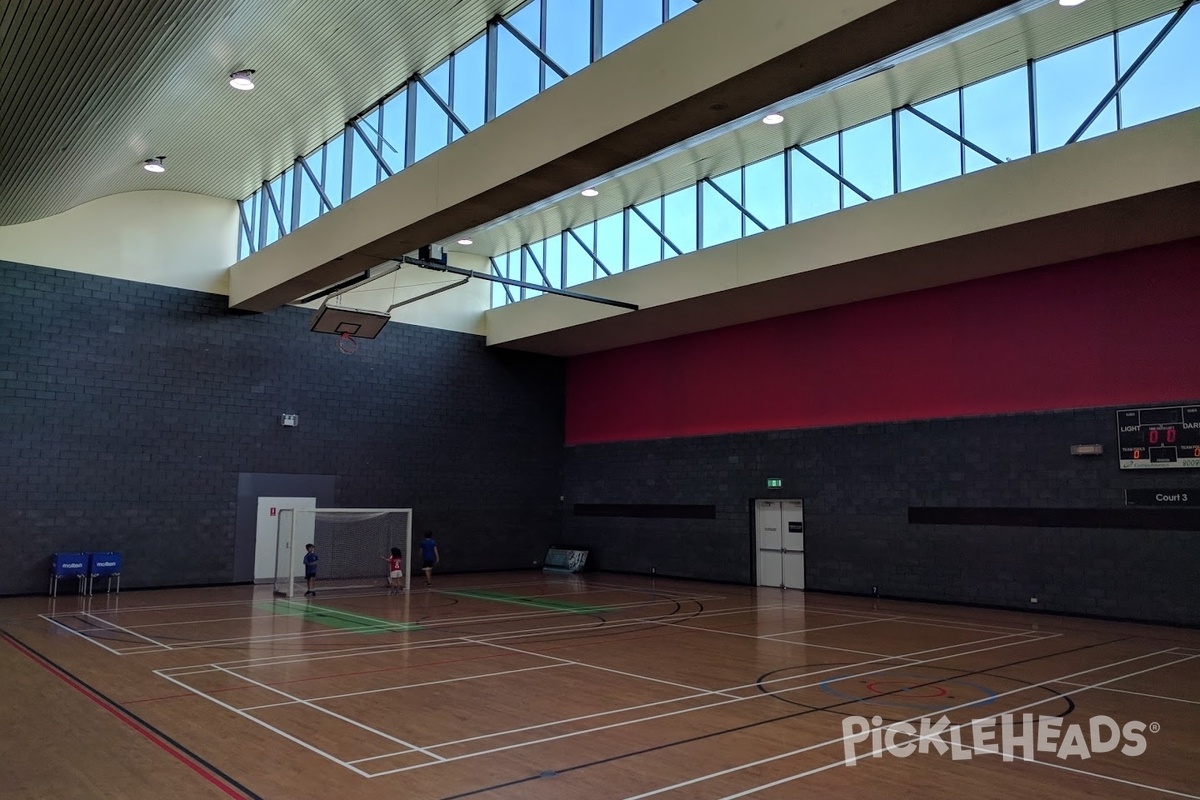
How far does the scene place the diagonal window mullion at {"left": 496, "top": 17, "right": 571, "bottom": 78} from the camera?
13.2m

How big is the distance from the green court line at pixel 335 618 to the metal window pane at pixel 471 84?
821cm

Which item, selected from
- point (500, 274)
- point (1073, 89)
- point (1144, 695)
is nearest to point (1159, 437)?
point (1073, 89)

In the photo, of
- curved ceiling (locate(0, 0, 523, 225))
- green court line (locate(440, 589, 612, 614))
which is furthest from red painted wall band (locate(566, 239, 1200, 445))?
curved ceiling (locate(0, 0, 523, 225))

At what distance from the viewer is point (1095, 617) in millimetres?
15227

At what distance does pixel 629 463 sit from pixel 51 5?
17.7 meters

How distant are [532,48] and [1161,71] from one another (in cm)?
964

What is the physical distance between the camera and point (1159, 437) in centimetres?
1455

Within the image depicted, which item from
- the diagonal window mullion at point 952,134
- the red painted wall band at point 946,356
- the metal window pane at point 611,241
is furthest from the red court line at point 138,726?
the red painted wall band at point 946,356

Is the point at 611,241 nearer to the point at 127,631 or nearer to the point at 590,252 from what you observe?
the point at 590,252

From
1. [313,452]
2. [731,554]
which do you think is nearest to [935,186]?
[731,554]

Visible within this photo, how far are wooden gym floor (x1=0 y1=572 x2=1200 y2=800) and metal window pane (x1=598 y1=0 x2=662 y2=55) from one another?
7832 mm

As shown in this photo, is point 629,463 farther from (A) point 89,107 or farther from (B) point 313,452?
(A) point 89,107

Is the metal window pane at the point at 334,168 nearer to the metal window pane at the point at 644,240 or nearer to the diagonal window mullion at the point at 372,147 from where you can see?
the diagonal window mullion at the point at 372,147

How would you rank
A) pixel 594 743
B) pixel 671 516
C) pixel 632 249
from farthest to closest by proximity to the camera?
pixel 671 516 → pixel 632 249 → pixel 594 743
